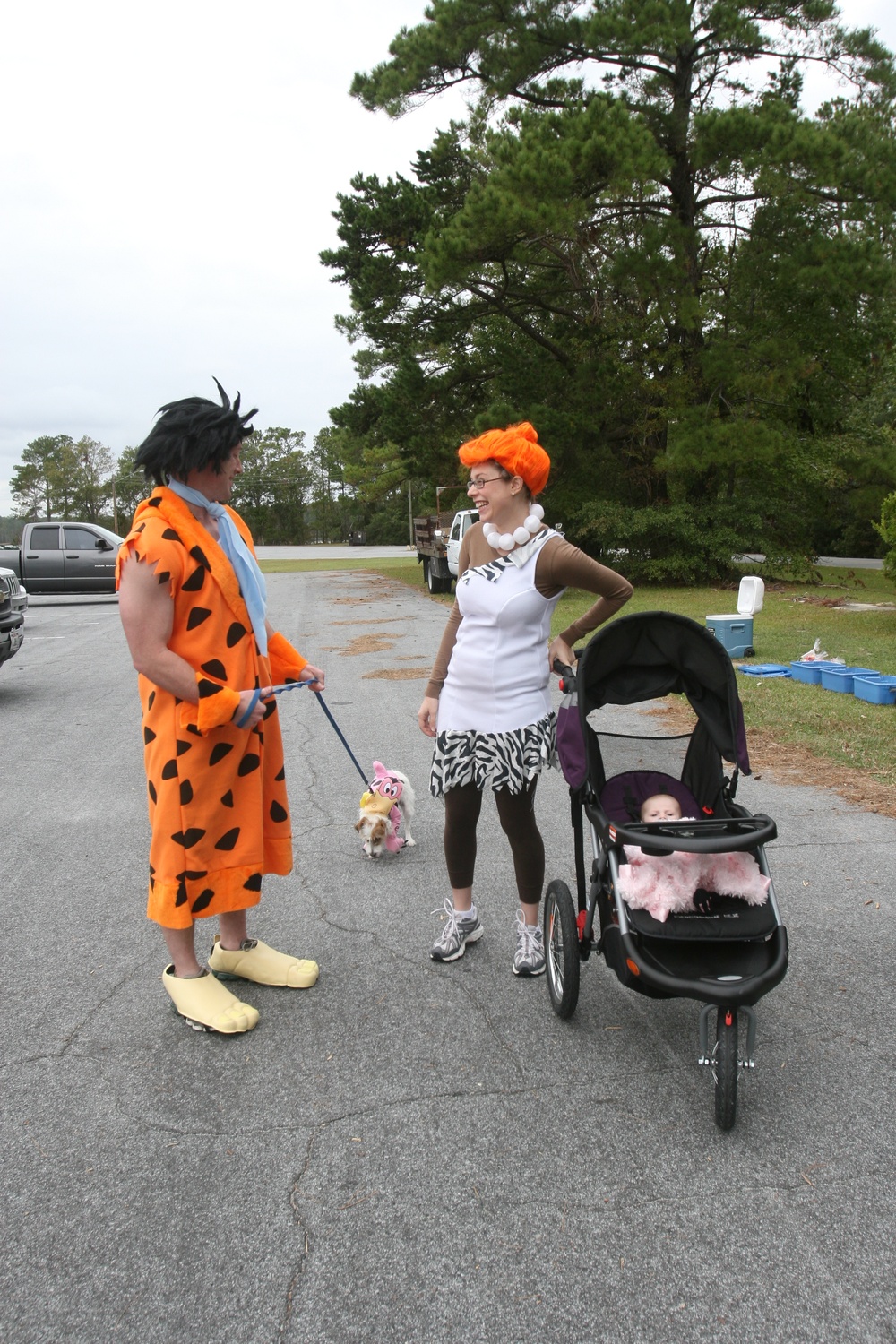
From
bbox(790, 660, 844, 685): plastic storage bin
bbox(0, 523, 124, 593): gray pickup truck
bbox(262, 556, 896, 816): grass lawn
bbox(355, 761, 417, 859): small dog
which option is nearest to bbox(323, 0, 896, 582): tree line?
bbox(262, 556, 896, 816): grass lawn

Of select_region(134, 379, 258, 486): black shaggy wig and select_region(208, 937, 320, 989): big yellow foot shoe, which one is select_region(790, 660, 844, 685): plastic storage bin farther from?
select_region(134, 379, 258, 486): black shaggy wig

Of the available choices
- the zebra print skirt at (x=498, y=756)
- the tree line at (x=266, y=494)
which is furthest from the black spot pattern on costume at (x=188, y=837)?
the tree line at (x=266, y=494)

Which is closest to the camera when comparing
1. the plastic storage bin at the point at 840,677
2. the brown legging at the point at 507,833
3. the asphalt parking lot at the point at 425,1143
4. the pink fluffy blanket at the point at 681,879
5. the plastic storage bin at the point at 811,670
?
the asphalt parking lot at the point at 425,1143

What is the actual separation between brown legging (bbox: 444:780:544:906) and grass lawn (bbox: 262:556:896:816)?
9.38ft

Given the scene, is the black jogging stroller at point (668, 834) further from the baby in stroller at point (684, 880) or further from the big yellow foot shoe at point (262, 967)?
the big yellow foot shoe at point (262, 967)

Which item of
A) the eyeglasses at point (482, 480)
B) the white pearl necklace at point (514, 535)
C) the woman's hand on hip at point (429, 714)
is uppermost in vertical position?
the eyeglasses at point (482, 480)

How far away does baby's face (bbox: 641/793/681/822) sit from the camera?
2.99 meters

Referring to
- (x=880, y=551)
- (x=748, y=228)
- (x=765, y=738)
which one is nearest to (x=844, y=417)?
(x=748, y=228)

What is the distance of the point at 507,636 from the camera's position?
310 cm

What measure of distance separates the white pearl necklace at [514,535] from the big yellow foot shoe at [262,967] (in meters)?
1.65

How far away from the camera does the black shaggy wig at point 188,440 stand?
9.15ft

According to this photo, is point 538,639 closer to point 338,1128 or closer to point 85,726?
point 338,1128

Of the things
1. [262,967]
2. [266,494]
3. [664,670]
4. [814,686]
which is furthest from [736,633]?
[266,494]

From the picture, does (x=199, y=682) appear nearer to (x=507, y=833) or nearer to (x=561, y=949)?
(x=507, y=833)
